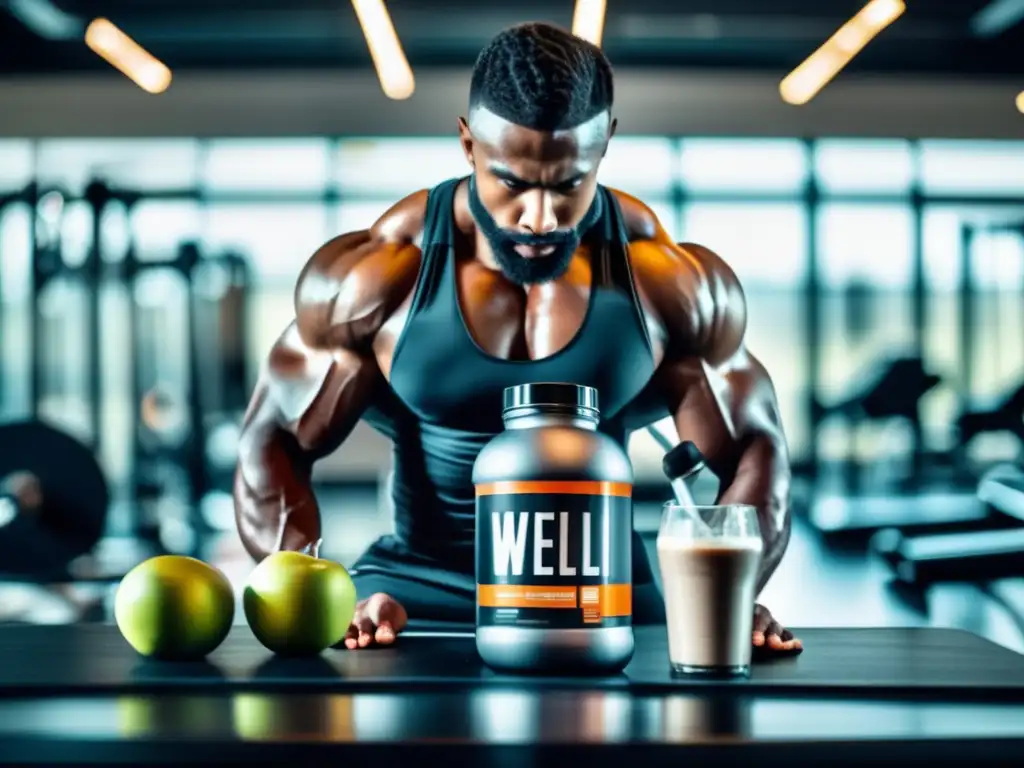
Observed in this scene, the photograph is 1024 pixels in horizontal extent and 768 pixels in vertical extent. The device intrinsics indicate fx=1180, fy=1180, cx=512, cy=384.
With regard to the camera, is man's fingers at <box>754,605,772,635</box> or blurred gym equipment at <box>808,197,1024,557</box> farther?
blurred gym equipment at <box>808,197,1024,557</box>

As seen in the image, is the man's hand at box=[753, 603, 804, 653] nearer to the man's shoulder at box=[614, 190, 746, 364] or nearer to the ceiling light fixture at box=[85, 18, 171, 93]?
the man's shoulder at box=[614, 190, 746, 364]

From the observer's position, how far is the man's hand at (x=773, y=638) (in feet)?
2.59

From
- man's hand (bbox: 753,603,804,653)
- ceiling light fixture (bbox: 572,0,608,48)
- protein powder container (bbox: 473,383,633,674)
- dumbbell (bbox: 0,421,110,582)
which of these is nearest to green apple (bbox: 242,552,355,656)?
protein powder container (bbox: 473,383,633,674)

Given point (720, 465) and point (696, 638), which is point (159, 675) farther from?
point (720, 465)

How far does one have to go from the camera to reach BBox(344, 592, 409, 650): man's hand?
0.83 m

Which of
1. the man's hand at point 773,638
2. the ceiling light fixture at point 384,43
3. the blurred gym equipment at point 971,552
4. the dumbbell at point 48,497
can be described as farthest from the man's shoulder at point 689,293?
the blurred gym equipment at point 971,552

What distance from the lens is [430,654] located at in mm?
780

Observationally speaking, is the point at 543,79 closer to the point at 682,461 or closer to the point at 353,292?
the point at 353,292

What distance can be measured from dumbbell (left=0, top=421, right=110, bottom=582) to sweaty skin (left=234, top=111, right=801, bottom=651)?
2.23 metres

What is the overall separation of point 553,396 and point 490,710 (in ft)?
0.56

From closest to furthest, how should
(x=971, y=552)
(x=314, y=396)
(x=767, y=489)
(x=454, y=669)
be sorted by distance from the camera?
(x=454, y=669), (x=767, y=489), (x=314, y=396), (x=971, y=552)

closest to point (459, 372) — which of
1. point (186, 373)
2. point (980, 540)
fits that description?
point (980, 540)

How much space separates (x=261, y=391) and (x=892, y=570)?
345cm

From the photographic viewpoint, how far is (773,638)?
2.60 feet
